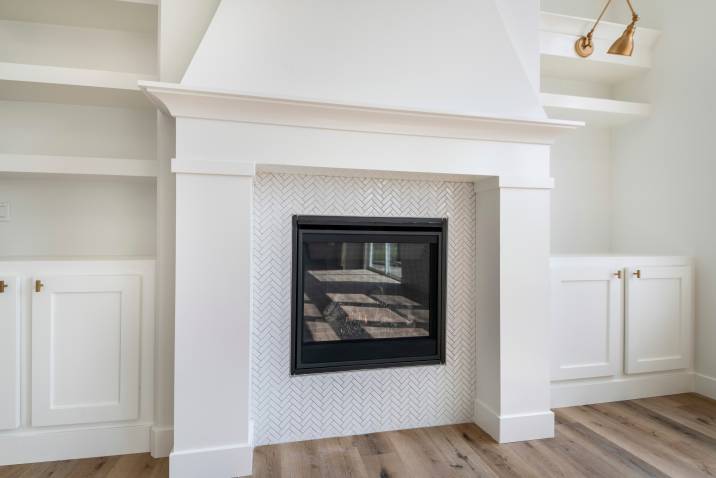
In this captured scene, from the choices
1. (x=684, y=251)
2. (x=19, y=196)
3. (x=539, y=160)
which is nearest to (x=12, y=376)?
(x=19, y=196)

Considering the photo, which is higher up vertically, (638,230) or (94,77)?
(94,77)

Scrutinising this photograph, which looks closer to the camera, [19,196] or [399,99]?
[399,99]

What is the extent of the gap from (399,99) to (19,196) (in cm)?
190

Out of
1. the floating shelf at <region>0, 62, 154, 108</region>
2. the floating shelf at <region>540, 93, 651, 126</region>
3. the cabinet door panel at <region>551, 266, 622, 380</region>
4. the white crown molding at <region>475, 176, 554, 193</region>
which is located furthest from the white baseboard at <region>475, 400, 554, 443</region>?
the floating shelf at <region>0, 62, 154, 108</region>

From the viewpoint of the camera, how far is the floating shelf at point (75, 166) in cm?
175

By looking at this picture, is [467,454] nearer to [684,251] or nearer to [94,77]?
[684,251]

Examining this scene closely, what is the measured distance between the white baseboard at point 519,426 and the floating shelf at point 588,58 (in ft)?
6.85

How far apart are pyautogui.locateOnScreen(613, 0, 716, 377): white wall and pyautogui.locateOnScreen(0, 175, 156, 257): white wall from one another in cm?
306

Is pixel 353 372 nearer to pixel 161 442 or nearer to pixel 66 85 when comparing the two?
pixel 161 442

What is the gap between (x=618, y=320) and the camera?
2.37m

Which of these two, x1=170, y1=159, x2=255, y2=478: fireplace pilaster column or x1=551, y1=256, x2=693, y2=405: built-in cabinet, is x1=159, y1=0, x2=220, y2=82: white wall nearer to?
x1=170, y1=159, x2=255, y2=478: fireplace pilaster column

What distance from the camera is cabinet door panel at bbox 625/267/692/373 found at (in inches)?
94.3

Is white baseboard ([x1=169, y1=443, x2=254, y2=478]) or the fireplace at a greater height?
the fireplace

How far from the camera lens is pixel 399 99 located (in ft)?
5.92
